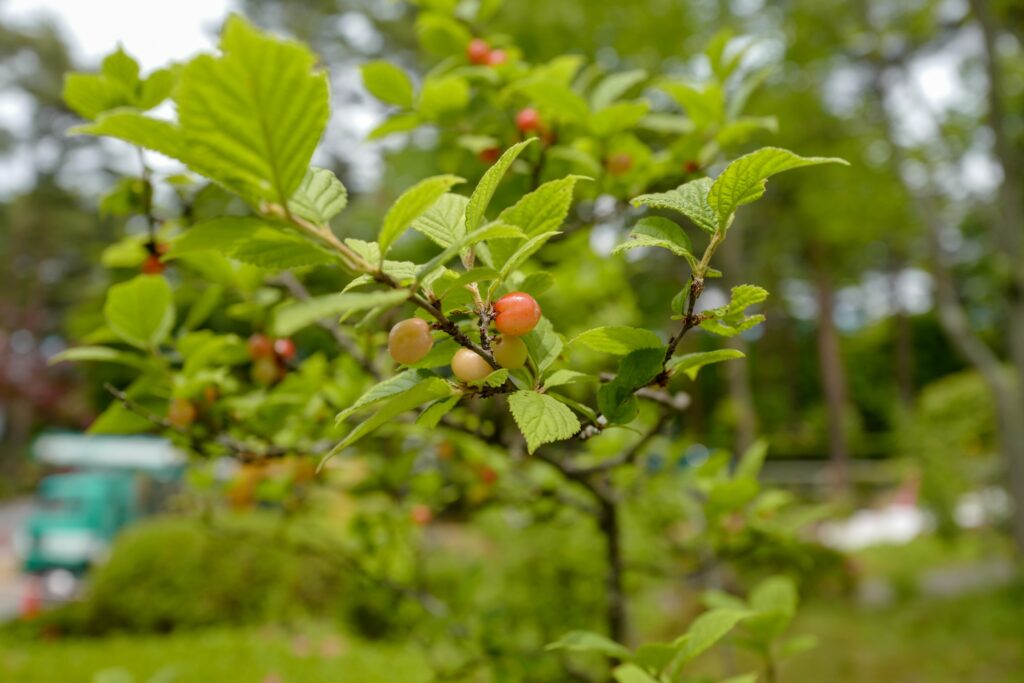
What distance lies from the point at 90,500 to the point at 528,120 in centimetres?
986

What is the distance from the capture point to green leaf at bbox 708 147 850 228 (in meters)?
0.63

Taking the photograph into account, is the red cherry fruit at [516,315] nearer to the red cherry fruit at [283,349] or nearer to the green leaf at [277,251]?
the green leaf at [277,251]

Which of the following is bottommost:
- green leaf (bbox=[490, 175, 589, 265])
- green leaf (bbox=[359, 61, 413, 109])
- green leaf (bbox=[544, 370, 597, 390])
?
green leaf (bbox=[544, 370, 597, 390])

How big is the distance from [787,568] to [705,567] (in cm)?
777

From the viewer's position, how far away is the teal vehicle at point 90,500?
27.8ft

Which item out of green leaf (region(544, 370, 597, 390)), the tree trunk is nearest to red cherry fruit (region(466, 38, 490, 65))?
green leaf (region(544, 370, 597, 390))

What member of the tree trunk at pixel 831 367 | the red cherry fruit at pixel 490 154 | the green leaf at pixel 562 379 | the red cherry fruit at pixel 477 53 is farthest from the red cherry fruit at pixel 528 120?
the tree trunk at pixel 831 367

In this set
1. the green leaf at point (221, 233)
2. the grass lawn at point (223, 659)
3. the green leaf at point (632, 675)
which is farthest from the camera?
the grass lawn at point (223, 659)

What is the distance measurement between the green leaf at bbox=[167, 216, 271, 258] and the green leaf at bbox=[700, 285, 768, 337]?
0.44 m

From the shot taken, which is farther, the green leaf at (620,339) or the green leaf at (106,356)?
the green leaf at (106,356)

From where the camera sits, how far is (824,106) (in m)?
7.98

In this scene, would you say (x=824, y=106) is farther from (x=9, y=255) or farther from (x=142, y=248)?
(x=9, y=255)

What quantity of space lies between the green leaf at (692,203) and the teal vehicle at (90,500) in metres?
7.70

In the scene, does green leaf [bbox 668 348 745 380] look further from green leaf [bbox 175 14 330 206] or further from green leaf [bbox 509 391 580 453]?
green leaf [bbox 175 14 330 206]
